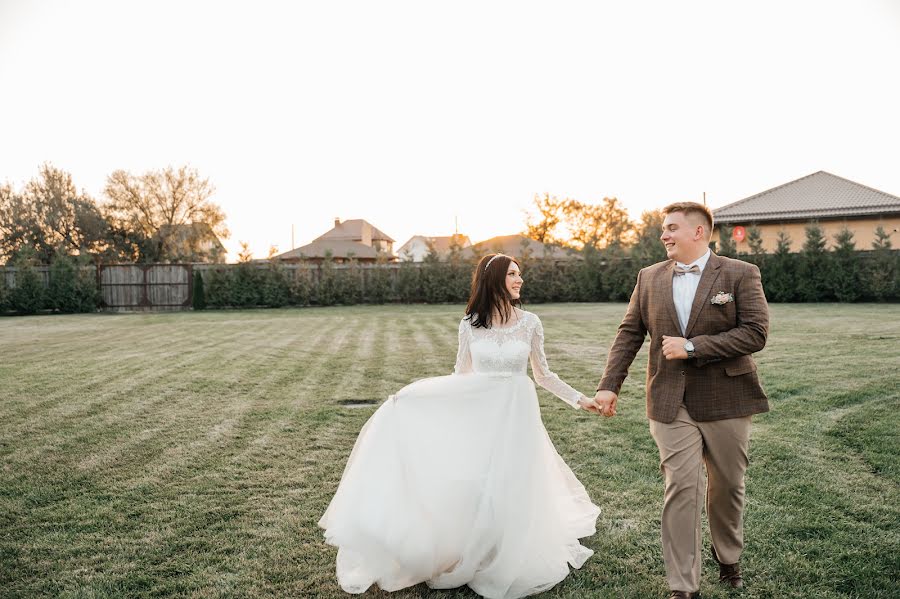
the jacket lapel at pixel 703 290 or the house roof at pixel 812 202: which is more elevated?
the house roof at pixel 812 202

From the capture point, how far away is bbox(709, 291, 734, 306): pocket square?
332 centimetres

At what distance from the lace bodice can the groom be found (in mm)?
762

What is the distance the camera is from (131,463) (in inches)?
240

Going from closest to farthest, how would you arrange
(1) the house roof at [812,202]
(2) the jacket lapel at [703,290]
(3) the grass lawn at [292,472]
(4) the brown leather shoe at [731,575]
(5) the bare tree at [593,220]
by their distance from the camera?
(2) the jacket lapel at [703,290] → (4) the brown leather shoe at [731,575] → (3) the grass lawn at [292,472] → (1) the house roof at [812,202] → (5) the bare tree at [593,220]

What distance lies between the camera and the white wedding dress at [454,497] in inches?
138

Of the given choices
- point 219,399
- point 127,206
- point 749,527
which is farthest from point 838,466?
point 127,206

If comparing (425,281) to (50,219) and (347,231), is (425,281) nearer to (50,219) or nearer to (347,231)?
(50,219)

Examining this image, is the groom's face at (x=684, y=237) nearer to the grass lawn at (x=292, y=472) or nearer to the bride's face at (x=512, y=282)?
the bride's face at (x=512, y=282)

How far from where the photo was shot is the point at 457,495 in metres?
3.55

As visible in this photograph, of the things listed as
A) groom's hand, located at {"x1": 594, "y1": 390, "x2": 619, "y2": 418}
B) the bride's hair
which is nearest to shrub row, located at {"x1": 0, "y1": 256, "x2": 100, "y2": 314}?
the bride's hair

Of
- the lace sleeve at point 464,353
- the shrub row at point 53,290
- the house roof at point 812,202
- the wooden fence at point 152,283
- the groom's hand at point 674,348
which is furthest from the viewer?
the house roof at point 812,202

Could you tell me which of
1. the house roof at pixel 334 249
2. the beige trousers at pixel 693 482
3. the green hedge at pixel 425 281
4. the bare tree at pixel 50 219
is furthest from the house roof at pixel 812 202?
the bare tree at pixel 50 219

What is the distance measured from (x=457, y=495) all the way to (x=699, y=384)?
1.41m

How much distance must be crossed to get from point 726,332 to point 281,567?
114 inches
